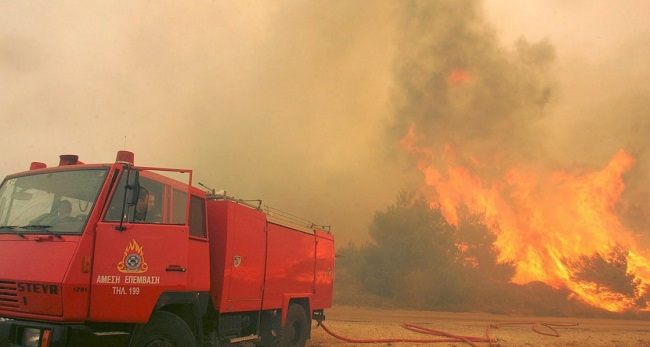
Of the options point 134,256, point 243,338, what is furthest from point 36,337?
point 243,338

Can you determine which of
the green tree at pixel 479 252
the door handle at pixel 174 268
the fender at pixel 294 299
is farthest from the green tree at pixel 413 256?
the door handle at pixel 174 268

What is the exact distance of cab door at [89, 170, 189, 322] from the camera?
5961 mm

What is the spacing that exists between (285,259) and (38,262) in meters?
5.55

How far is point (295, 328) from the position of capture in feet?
37.3

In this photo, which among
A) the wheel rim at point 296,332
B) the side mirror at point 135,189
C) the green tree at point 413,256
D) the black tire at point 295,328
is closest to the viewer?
the side mirror at point 135,189

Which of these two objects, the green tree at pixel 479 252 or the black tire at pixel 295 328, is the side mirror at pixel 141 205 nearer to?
the black tire at pixel 295 328

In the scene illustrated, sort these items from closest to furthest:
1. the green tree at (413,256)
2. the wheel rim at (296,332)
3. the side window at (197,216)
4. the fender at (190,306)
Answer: the fender at (190,306) → the side window at (197,216) → the wheel rim at (296,332) → the green tree at (413,256)

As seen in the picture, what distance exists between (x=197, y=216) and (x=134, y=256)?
1448mm

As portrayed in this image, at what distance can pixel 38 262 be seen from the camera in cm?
579

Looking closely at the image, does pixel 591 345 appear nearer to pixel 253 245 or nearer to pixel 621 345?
pixel 621 345

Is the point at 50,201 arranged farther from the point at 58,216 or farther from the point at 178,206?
the point at 178,206

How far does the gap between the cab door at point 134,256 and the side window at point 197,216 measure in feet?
1.62

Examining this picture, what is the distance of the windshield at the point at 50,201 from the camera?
20.1 feet

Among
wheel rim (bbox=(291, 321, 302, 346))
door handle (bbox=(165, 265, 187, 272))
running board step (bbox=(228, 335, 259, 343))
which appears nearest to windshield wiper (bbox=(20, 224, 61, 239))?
door handle (bbox=(165, 265, 187, 272))
